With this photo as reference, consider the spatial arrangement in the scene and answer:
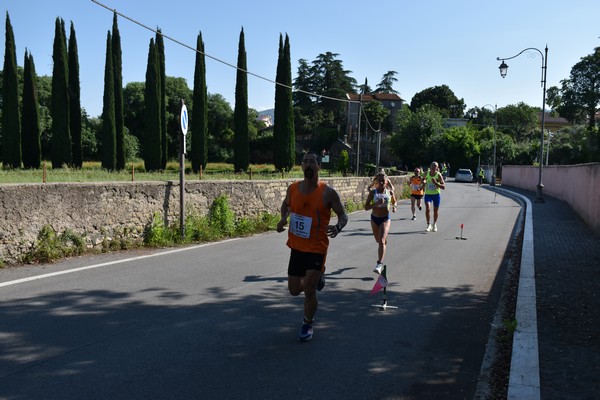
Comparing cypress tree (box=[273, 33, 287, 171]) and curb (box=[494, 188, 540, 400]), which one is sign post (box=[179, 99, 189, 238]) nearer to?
curb (box=[494, 188, 540, 400])

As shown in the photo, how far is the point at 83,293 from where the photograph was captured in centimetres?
654

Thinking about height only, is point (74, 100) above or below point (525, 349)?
above

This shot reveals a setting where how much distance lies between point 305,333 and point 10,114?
43714mm

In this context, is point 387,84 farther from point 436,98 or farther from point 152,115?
point 152,115

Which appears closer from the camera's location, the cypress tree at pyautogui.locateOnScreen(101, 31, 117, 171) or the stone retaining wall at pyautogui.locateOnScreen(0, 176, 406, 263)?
the stone retaining wall at pyautogui.locateOnScreen(0, 176, 406, 263)

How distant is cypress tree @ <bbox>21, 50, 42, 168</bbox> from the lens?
43781mm

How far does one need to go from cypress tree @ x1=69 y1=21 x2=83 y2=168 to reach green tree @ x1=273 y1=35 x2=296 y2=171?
57.1ft

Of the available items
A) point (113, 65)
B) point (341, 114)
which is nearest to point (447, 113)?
point (341, 114)

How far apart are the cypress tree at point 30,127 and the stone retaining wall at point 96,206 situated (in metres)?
36.5

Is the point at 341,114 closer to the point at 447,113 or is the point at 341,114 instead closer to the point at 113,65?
the point at 447,113

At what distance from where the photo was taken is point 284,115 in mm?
51375

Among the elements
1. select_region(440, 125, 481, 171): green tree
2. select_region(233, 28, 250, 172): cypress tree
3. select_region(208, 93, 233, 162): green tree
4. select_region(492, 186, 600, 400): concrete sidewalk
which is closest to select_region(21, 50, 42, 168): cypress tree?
select_region(233, 28, 250, 172): cypress tree

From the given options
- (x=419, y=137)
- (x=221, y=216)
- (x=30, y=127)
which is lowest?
(x=221, y=216)

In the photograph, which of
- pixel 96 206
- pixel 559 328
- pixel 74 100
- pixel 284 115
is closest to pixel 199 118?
pixel 284 115
